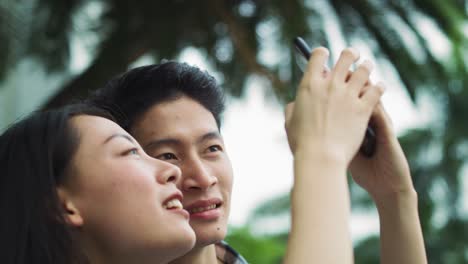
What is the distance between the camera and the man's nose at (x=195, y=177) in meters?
1.87

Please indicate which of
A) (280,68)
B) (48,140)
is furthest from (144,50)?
(48,140)

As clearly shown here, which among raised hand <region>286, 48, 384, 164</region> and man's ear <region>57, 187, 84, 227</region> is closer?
raised hand <region>286, 48, 384, 164</region>

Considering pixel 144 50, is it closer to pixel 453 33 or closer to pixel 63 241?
pixel 453 33

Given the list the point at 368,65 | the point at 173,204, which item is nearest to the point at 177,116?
the point at 173,204

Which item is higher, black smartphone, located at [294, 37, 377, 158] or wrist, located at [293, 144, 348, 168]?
black smartphone, located at [294, 37, 377, 158]

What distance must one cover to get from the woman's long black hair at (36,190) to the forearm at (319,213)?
1.55ft

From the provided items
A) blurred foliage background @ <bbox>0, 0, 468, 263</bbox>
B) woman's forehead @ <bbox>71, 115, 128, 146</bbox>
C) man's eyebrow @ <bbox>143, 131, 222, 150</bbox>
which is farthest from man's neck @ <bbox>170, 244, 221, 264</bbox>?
blurred foliage background @ <bbox>0, 0, 468, 263</bbox>

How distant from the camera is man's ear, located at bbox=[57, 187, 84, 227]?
61.4 inches

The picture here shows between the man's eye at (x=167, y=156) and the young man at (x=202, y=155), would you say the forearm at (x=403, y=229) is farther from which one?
the man's eye at (x=167, y=156)

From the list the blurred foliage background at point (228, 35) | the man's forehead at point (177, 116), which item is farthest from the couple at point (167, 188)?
the blurred foliage background at point (228, 35)

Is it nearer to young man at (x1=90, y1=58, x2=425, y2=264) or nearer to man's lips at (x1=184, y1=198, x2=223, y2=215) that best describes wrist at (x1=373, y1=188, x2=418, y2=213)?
young man at (x1=90, y1=58, x2=425, y2=264)

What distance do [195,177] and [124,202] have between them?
1.15 ft

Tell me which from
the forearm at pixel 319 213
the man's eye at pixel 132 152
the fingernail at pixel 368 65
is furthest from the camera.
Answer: the man's eye at pixel 132 152

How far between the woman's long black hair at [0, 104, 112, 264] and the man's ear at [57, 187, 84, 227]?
0.07ft
